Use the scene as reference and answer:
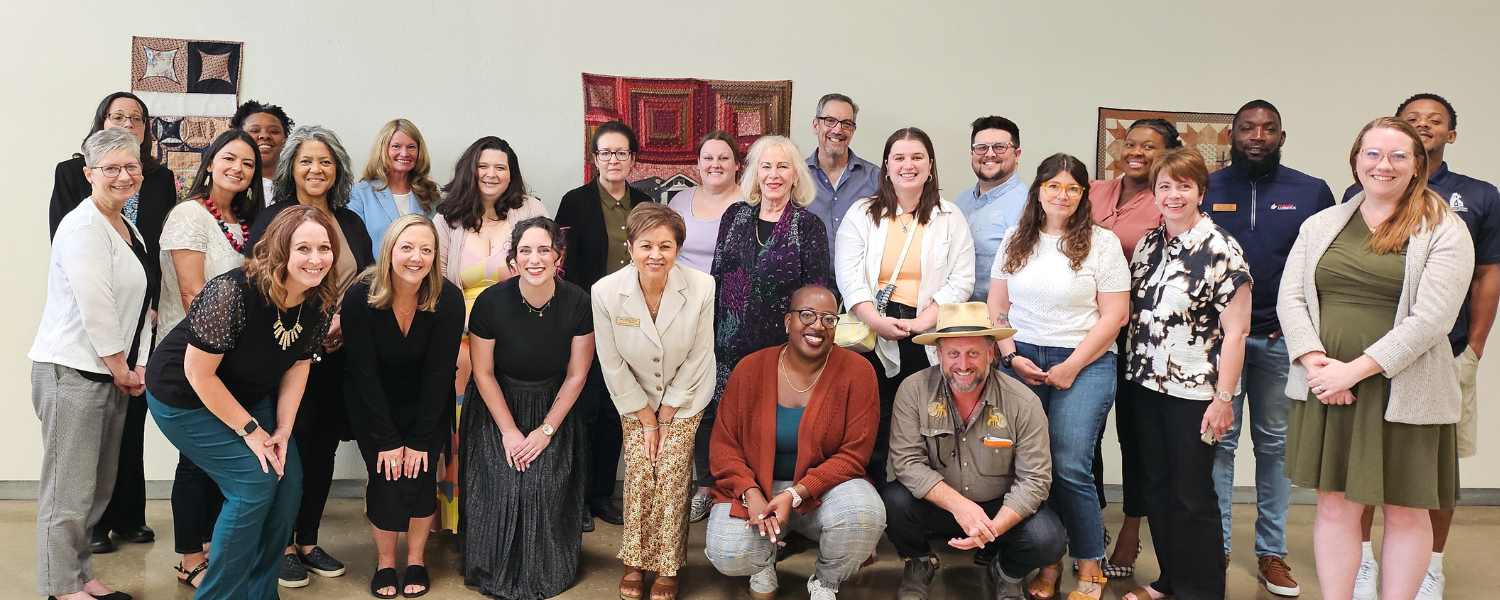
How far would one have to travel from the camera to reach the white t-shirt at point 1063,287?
122 inches

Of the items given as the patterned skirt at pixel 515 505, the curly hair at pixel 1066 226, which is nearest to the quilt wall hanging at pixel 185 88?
the patterned skirt at pixel 515 505

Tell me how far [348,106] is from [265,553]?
2225 mm

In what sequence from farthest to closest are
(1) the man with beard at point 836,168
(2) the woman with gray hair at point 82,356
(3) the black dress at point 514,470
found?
(1) the man with beard at point 836,168 → (3) the black dress at point 514,470 → (2) the woman with gray hair at point 82,356

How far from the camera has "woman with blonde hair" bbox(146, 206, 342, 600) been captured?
8.55 ft

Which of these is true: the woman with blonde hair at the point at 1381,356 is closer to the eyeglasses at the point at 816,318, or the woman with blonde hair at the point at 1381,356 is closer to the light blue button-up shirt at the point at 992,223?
the light blue button-up shirt at the point at 992,223

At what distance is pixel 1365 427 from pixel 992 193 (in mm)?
1541

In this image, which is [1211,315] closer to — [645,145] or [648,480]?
[648,480]

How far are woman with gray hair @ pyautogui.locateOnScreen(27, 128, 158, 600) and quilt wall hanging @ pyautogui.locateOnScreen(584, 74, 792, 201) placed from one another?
6.53 ft

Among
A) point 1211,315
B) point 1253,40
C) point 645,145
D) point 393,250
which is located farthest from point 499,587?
point 1253,40

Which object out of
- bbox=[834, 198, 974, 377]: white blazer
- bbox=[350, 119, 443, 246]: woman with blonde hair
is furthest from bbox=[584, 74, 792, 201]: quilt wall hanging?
bbox=[834, 198, 974, 377]: white blazer

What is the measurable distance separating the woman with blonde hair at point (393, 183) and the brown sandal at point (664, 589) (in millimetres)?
1749

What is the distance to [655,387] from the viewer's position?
3.22 meters

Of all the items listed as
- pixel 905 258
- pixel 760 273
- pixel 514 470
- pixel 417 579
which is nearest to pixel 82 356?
pixel 417 579

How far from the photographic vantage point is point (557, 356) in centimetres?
322
